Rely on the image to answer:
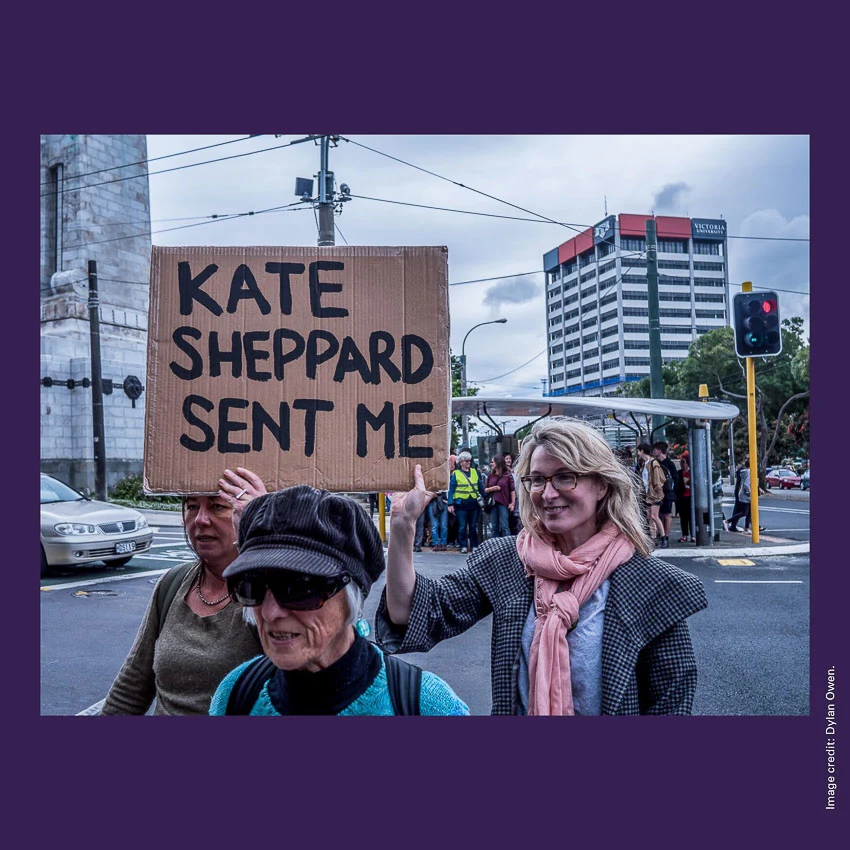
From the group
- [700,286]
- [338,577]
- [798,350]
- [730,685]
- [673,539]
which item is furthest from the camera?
[700,286]

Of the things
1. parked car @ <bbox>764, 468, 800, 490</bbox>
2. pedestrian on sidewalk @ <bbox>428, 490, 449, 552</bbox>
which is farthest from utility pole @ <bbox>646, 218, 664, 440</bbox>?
parked car @ <bbox>764, 468, 800, 490</bbox>

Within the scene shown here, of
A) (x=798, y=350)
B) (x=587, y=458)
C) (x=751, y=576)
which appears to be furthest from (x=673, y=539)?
(x=798, y=350)

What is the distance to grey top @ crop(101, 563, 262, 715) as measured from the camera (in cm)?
197

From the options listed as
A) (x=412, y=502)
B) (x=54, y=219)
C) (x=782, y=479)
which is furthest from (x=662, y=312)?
(x=412, y=502)

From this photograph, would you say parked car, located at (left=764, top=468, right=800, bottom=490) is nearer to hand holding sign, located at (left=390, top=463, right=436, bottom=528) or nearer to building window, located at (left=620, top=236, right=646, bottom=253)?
building window, located at (left=620, top=236, right=646, bottom=253)

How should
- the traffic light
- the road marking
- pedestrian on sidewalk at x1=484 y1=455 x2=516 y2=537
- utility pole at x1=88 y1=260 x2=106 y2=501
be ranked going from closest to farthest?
1. the road marking
2. the traffic light
3. pedestrian on sidewalk at x1=484 y1=455 x2=516 y2=537
4. utility pole at x1=88 y1=260 x2=106 y2=501

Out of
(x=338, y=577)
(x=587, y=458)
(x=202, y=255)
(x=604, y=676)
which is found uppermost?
(x=202, y=255)

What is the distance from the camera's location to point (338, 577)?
158cm

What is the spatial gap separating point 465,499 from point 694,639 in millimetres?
5722

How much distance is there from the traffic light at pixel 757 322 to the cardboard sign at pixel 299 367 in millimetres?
9276

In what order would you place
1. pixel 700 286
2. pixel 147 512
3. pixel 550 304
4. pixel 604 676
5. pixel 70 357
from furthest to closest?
1. pixel 700 286
2. pixel 550 304
3. pixel 70 357
4. pixel 147 512
5. pixel 604 676

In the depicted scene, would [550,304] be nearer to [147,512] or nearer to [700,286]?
[700,286]

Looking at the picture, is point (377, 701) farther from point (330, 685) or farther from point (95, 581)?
point (95, 581)

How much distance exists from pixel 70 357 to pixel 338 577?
21.0 m
